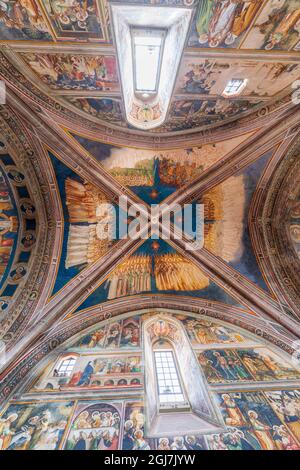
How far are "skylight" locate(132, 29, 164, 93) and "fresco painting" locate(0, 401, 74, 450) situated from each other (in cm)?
809

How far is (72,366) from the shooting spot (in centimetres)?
593

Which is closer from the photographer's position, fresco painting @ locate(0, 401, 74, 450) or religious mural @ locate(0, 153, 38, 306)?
fresco painting @ locate(0, 401, 74, 450)

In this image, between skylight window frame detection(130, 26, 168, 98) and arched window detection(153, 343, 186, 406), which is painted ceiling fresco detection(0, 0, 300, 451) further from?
skylight window frame detection(130, 26, 168, 98)

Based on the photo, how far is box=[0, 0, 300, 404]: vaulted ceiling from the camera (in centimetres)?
449

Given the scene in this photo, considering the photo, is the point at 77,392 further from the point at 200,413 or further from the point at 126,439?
the point at 200,413

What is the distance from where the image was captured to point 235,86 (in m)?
5.82

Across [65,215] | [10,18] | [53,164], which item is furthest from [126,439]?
[10,18]

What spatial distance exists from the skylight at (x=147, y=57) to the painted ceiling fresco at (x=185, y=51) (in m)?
0.94

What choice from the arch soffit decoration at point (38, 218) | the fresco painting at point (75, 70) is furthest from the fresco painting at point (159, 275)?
the fresco painting at point (75, 70)

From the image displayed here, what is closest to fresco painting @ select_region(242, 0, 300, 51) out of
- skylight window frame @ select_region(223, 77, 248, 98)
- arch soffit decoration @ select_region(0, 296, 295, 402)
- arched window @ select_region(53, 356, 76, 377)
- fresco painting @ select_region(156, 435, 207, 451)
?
skylight window frame @ select_region(223, 77, 248, 98)

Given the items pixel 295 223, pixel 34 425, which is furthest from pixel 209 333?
pixel 295 223

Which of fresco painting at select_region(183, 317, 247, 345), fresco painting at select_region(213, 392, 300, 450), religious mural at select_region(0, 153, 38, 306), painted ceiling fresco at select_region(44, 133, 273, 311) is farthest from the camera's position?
painted ceiling fresco at select_region(44, 133, 273, 311)

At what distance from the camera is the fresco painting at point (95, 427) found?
382cm

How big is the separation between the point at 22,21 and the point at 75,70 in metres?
1.21
